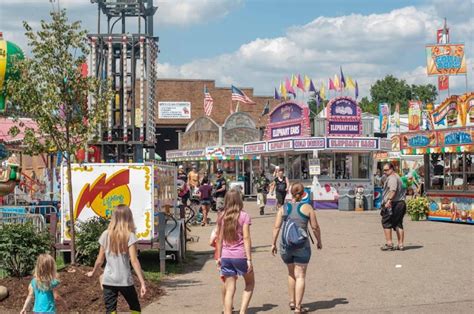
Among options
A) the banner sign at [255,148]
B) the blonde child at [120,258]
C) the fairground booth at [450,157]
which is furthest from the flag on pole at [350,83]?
the blonde child at [120,258]

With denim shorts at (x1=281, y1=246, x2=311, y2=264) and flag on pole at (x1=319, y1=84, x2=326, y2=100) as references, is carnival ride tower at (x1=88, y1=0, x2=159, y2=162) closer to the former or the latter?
denim shorts at (x1=281, y1=246, x2=311, y2=264)

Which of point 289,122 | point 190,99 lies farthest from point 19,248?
point 190,99

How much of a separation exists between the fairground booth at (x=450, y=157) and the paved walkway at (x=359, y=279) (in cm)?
291

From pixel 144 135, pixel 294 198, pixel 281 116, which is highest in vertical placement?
pixel 281 116

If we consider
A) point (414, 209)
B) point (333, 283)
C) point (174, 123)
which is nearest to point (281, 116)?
point (414, 209)

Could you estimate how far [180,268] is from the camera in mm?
12148

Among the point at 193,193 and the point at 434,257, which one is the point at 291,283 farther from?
the point at 193,193

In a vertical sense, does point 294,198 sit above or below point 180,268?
above

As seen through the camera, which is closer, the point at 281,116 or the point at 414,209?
the point at 414,209

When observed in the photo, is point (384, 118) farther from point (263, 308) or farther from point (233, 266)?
point (233, 266)

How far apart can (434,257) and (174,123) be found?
150ft

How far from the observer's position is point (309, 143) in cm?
2836

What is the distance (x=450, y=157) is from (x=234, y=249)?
46.2ft

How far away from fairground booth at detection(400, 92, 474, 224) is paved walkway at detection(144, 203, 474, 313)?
291 centimetres
